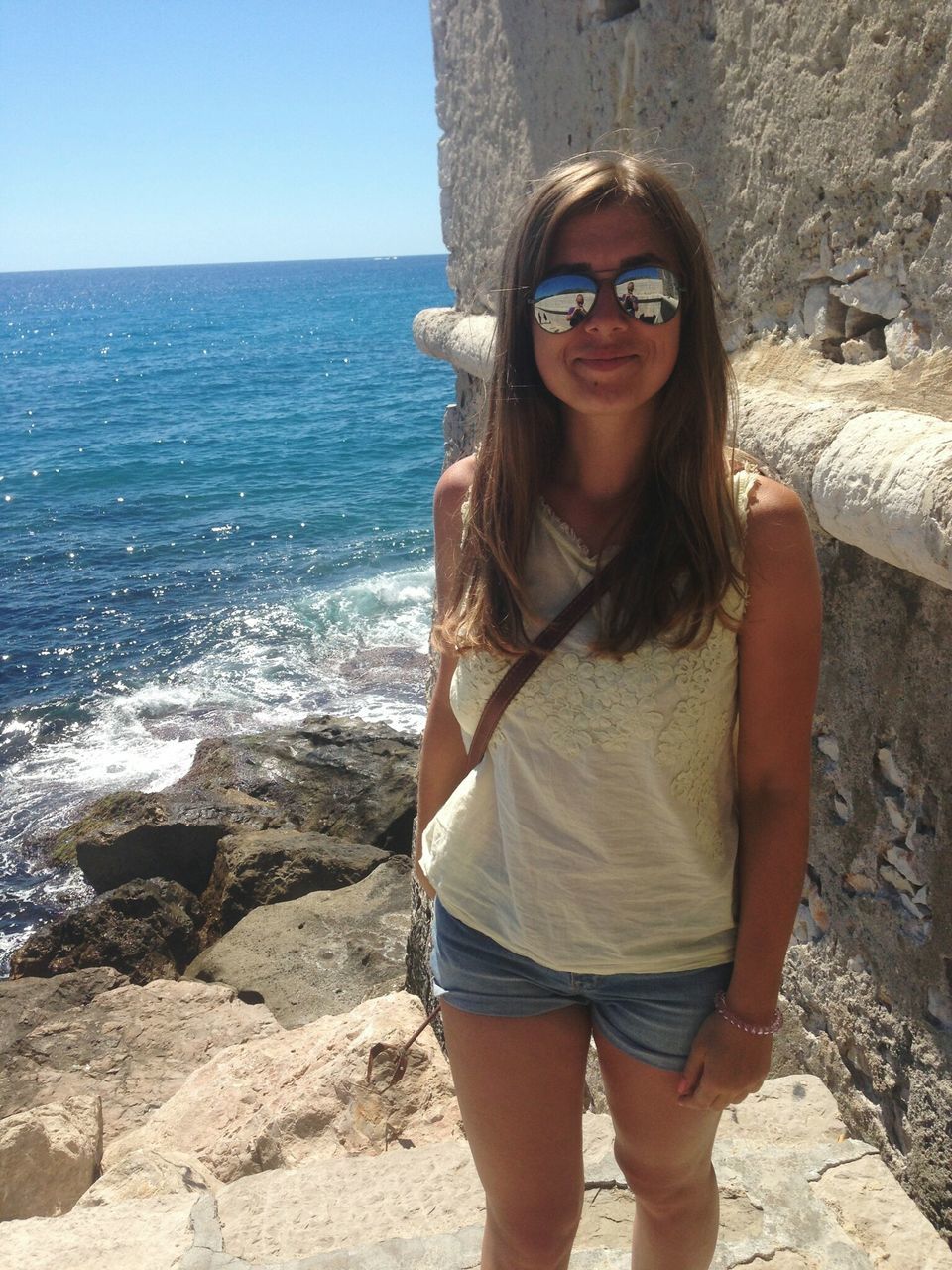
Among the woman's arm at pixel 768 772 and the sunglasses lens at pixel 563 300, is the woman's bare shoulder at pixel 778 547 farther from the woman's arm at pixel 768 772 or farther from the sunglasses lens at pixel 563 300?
the sunglasses lens at pixel 563 300

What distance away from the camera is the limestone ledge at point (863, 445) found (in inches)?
65.1

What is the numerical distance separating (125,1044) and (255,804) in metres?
3.79

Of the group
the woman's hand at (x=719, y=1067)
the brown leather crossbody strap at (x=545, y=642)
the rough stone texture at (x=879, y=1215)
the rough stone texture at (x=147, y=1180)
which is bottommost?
the rough stone texture at (x=147, y=1180)

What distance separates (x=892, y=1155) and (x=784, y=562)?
4.40 ft

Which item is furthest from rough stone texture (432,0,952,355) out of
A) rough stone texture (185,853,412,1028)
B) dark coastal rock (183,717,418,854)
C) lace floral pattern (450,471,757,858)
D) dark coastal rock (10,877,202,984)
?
dark coastal rock (183,717,418,854)

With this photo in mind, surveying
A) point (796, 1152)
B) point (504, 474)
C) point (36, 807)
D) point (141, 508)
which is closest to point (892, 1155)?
point (796, 1152)

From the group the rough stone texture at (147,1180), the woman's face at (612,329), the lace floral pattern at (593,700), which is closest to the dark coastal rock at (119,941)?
the rough stone texture at (147,1180)

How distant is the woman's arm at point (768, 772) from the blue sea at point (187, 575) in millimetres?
7773

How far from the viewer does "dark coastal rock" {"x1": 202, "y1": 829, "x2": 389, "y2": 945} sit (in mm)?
7109

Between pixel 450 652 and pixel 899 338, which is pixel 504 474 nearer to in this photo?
pixel 450 652

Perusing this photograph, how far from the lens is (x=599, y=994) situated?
1.50 m

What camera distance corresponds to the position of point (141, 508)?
2195 cm

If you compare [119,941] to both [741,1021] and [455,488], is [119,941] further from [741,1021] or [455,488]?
[741,1021]

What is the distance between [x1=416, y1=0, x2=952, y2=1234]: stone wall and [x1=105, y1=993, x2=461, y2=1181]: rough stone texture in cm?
117
